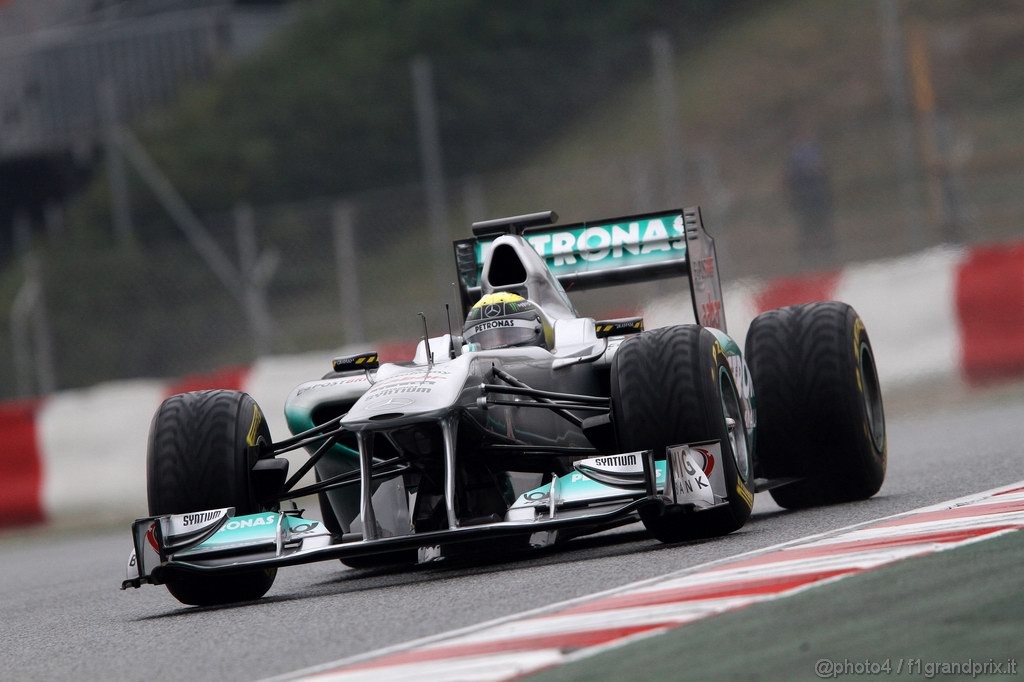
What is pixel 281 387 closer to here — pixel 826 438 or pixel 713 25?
pixel 826 438

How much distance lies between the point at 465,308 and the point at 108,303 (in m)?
9.21

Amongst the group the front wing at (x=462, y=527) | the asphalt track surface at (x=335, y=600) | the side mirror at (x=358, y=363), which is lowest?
the asphalt track surface at (x=335, y=600)

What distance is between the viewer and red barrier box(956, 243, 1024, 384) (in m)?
14.9

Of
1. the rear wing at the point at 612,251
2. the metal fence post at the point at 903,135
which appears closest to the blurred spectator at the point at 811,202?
the metal fence post at the point at 903,135

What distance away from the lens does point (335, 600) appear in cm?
715

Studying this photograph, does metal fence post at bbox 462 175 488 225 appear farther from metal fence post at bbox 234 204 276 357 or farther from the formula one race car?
the formula one race car

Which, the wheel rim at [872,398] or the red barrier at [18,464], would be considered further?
the red barrier at [18,464]

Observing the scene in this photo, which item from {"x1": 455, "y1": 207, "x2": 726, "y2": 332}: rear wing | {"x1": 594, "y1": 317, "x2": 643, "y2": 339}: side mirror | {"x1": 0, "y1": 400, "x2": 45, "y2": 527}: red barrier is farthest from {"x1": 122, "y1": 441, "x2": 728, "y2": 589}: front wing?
{"x1": 0, "y1": 400, "x2": 45, "y2": 527}: red barrier

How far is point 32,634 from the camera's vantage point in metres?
7.23

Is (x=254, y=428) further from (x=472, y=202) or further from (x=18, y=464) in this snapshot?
(x=472, y=202)

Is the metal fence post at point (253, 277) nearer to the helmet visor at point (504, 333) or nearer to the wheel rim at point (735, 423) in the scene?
the helmet visor at point (504, 333)

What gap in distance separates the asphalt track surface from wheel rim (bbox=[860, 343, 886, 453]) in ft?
0.96

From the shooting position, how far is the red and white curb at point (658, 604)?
4.81 metres

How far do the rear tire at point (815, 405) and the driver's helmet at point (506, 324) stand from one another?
1.05m
